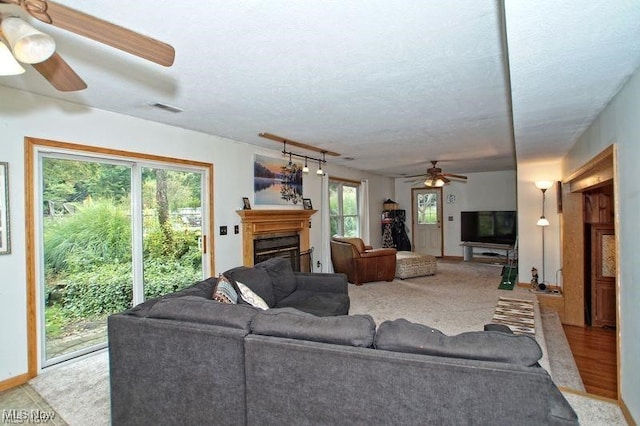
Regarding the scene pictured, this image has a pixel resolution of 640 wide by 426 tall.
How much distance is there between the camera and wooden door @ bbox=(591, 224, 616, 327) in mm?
4355

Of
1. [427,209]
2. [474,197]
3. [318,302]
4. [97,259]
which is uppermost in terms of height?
[474,197]

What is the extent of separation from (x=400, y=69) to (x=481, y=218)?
718 cm

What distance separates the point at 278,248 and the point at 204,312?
3.42m

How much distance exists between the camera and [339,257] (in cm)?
652

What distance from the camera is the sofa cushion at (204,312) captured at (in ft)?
6.16

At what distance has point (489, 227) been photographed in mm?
8391

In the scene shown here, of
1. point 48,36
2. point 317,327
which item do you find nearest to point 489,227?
point 317,327

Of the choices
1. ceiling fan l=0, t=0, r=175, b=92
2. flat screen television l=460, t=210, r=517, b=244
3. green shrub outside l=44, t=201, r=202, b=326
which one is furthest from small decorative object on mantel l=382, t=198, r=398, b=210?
ceiling fan l=0, t=0, r=175, b=92

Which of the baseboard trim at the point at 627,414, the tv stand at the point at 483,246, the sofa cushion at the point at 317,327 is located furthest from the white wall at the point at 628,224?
the tv stand at the point at 483,246

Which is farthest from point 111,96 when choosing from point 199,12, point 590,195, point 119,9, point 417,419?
point 590,195

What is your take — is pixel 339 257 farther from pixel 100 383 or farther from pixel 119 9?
pixel 119 9

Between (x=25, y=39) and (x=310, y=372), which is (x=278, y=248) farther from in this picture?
(x=25, y=39)

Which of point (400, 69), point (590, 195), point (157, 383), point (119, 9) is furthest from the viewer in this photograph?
point (590, 195)

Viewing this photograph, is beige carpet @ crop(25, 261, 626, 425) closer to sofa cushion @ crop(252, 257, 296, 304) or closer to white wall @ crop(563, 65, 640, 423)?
white wall @ crop(563, 65, 640, 423)
